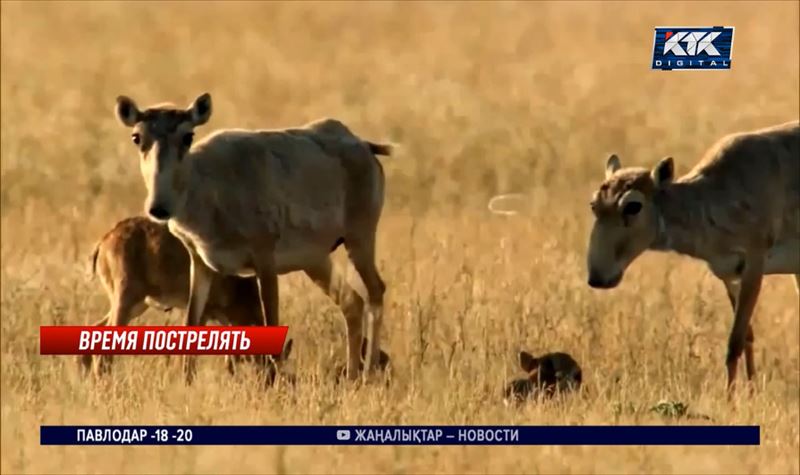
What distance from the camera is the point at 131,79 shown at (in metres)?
32.0

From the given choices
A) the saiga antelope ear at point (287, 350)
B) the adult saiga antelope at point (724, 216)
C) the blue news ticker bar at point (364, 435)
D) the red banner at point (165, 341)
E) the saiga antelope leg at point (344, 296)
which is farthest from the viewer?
the saiga antelope leg at point (344, 296)

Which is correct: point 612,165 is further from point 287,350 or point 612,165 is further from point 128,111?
point 128,111

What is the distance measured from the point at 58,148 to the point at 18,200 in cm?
264

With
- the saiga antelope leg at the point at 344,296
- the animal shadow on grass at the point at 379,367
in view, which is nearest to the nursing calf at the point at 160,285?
the saiga antelope leg at the point at 344,296

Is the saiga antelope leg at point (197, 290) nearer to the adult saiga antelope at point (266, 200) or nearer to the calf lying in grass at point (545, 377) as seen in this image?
the adult saiga antelope at point (266, 200)

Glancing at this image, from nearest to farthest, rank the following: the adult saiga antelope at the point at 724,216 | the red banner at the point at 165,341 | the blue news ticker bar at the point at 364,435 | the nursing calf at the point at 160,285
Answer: the blue news ticker bar at the point at 364,435, the red banner at the point at 165,341, the adult saiga antelope at the point at 724,216, the nursing calf at the point at 160,285

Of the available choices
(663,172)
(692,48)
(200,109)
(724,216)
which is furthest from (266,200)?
(724,216)

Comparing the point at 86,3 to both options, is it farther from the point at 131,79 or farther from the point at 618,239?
the point at 618,239

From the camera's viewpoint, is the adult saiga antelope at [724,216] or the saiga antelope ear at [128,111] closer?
the saiga antelope ear at [128,111]

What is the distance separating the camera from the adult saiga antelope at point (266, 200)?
13391mm

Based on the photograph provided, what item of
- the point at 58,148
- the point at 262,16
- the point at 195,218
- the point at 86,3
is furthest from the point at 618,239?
the point at 86,3

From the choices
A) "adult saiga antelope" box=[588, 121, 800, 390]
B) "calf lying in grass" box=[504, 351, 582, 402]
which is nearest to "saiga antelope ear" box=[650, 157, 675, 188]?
"adult saiga antelope" box=[588, 121, 800, 390]

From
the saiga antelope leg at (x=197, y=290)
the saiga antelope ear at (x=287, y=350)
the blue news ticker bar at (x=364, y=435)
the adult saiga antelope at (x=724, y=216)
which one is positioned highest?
the adult saiga antelope at (x=724, y=216)

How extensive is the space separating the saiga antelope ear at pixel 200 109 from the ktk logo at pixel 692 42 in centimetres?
334
